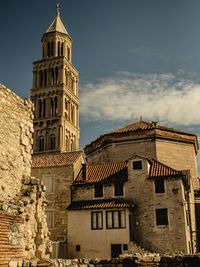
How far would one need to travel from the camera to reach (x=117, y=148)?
106ft

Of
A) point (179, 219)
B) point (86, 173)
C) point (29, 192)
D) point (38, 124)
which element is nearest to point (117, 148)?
point (86, 173)

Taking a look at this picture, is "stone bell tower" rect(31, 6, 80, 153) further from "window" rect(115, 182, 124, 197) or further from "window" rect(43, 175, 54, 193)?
"window" rect(115, 182, 124, 197)

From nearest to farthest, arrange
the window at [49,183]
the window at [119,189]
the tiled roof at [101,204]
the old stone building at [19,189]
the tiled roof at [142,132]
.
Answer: the old stone building at [19,189] → the tiled roof at [101,204] → the window at [119,189] → the window at [49,183] → the tiled roof at [142,132]

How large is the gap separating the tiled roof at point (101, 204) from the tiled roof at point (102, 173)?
182cm

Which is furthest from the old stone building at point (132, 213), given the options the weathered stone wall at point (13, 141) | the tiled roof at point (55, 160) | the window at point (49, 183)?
the weathered stone wall at point (13, 141)

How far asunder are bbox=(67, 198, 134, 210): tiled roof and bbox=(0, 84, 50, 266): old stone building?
13949 millimetres

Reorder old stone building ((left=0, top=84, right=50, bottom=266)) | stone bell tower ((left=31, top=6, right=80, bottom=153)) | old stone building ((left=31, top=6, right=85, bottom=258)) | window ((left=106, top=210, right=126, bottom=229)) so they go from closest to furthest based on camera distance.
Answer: old stone building ((left=0, top=84, right=50, bottom=266)), window ((left=106, top=210, right=126, bottom=229)), old stone building ((left=31, top=6, right=85, bottom=258)), stone bell tower ((left=31, top=6, right=80, bottom=153))

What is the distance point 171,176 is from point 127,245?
6.37 m

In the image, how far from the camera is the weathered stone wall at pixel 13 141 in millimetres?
10422

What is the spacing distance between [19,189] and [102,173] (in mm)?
17169

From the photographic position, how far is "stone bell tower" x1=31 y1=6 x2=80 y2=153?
6838cm

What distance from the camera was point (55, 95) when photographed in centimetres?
7106

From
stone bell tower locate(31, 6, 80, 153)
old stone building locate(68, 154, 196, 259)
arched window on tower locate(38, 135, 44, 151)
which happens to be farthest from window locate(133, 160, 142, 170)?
arched window on tower locate(38, 135, 44, 151)

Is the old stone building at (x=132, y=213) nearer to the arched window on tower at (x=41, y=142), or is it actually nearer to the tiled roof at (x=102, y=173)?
the tiled roof at (x=102, y=173)
